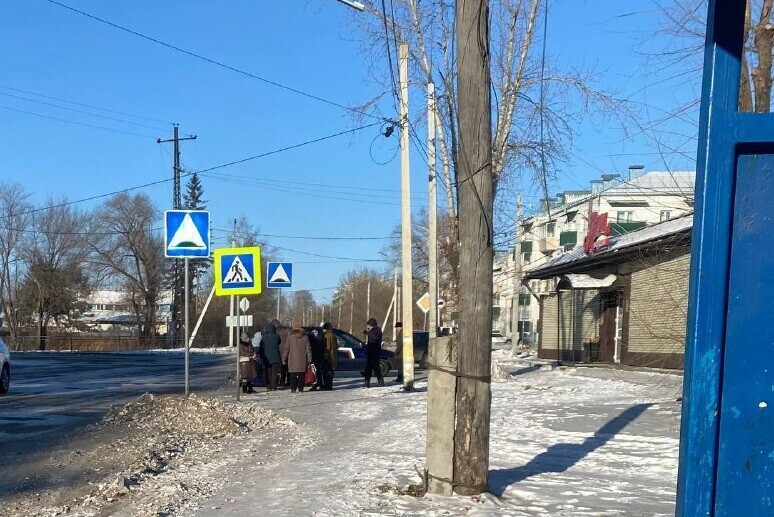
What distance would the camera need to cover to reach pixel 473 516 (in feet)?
20.4

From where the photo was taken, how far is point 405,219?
19.7m

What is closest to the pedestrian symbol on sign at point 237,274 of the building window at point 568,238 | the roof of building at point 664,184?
the roof of building at point 664,184

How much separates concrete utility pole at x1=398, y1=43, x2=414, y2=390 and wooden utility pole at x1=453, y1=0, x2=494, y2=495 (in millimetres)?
12225

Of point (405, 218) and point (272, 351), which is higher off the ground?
point (405, 218)

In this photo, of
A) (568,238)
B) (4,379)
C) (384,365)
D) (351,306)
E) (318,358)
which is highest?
(568,238)

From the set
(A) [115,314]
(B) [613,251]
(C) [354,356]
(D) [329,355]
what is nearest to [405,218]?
(D) [329,355]

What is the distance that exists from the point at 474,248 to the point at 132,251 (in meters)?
75.4

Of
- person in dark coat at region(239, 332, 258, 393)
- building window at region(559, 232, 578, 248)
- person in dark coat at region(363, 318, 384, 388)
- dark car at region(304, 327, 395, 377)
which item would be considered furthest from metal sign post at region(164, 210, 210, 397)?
building window at region(559, 232, 578, 248)

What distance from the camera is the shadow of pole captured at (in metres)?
7.71

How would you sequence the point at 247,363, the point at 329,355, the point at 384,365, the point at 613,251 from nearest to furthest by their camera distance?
the point at 247,363 → the point at 329,355 → the point at 613,251 → the point at 384,365

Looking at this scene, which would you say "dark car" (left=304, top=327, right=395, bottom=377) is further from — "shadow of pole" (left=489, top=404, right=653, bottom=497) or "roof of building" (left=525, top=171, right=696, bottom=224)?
"shadow of pole" (left=489, top=404, right=653, bottom=497)

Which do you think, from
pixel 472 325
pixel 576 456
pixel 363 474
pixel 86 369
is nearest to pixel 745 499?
pixel 472 325

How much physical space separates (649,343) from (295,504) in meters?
19.4

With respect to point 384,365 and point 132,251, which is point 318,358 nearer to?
point 384,365
